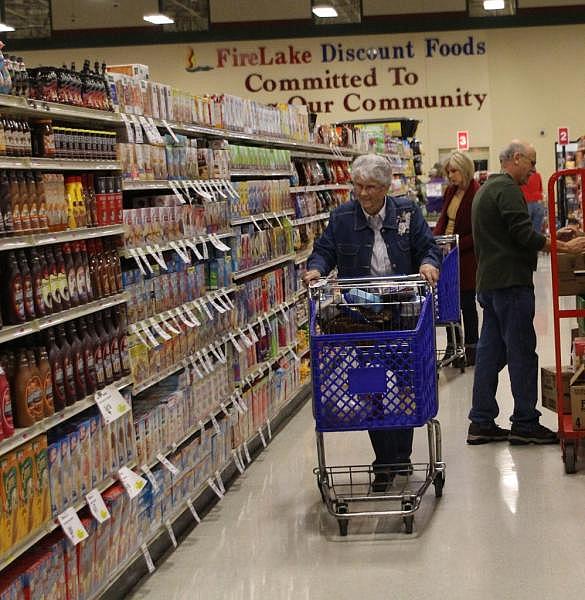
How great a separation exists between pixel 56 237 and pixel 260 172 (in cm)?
353

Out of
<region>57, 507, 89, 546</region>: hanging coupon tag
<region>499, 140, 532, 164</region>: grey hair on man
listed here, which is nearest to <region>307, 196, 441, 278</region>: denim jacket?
<region>499, 140, 532, 164</region>: grey hair on man

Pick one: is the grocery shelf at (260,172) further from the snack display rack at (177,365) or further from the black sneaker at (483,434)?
the black sneaker at (483,434)

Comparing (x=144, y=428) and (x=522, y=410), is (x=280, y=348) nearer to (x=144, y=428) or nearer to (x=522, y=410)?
(x=522, y=410)

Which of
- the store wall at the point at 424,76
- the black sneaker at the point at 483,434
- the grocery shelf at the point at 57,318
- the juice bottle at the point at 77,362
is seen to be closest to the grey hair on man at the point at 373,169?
the grocery shelf at the point at 57,318

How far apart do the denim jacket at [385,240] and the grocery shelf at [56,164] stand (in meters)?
1.41

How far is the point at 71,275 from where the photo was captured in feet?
13.0

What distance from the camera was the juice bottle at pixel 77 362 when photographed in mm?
3947

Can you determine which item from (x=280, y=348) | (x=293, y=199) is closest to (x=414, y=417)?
(x=280, y=348)

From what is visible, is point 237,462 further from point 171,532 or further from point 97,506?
point 97,506

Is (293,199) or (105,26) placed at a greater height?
(105,26)

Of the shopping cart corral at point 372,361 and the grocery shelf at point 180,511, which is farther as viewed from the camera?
the shopping cart corral at point 372,361

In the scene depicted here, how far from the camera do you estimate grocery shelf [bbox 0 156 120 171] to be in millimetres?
3455

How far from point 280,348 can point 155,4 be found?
16.4 m

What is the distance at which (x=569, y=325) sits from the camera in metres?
11.1
